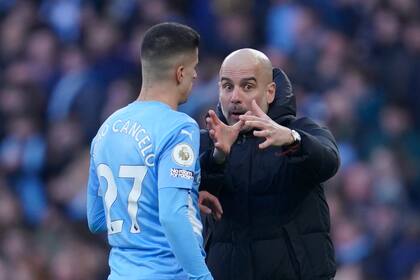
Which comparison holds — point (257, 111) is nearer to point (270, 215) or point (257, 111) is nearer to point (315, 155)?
point (315, 155)

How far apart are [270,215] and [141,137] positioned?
0.90 meters

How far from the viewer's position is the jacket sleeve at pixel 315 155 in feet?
20.5

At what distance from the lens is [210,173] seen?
255 inches

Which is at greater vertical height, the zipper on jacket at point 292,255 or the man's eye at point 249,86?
the man's eye at point 249,86

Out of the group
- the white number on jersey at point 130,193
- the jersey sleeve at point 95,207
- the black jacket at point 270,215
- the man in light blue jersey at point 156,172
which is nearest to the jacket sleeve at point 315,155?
the black jacket at point 270,215

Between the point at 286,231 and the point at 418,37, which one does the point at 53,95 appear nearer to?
the point at 418,37

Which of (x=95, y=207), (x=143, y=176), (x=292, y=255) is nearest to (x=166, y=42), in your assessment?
(x=143, y=176)

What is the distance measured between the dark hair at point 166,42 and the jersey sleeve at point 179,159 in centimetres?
34

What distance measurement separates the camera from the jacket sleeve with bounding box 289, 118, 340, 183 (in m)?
6.26

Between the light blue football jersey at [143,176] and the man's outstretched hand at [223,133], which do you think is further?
the man's outstretched hand at [223,133]

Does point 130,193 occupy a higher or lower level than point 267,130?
lower

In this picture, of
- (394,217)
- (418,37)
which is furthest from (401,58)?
(394,217)

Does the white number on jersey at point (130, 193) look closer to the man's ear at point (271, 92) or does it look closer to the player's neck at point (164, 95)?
the player's neck at point (164, 95)

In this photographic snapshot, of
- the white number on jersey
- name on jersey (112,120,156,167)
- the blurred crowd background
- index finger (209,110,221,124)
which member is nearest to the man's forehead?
index finger (209,110,221,124)
